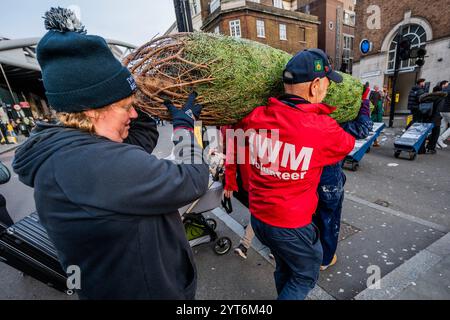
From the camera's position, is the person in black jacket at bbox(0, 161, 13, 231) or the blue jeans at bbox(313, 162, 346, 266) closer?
the blue jeans at bbox(313, 162, 346, 266)

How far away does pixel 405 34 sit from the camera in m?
14.5

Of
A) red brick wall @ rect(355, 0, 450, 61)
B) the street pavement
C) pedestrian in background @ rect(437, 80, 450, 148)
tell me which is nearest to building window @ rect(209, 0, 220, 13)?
red brick wall @ rect(355, 0, 450, 61)

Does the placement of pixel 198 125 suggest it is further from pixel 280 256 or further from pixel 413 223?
pixel 413 223

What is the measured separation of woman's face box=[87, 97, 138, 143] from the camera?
108 centimetres

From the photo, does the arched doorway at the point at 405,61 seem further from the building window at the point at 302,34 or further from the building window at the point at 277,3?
the building window at the point at 277,3

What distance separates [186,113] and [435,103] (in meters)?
8.36

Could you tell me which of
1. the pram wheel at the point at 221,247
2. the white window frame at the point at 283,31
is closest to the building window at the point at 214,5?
the white window frame at the point at 283,31

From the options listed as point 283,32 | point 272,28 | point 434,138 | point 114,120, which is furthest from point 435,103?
point 283,32

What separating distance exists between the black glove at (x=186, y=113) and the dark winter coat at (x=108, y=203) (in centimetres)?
30

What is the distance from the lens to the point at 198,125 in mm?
1604

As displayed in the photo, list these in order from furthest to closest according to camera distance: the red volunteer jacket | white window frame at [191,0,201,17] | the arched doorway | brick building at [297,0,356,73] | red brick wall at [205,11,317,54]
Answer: brick building at [297,0,356,73] < white window frame at [191,0,201,17] < red brick wall at [205,11,317,54] < the arched doorway < the red volunteer jacket

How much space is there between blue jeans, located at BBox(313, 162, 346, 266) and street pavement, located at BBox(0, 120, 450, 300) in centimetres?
59

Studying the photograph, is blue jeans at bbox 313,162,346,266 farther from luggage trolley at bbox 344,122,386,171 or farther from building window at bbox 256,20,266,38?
building window at bbox 256,20,266,38

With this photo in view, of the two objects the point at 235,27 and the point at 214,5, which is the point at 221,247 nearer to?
the point at 235,27
